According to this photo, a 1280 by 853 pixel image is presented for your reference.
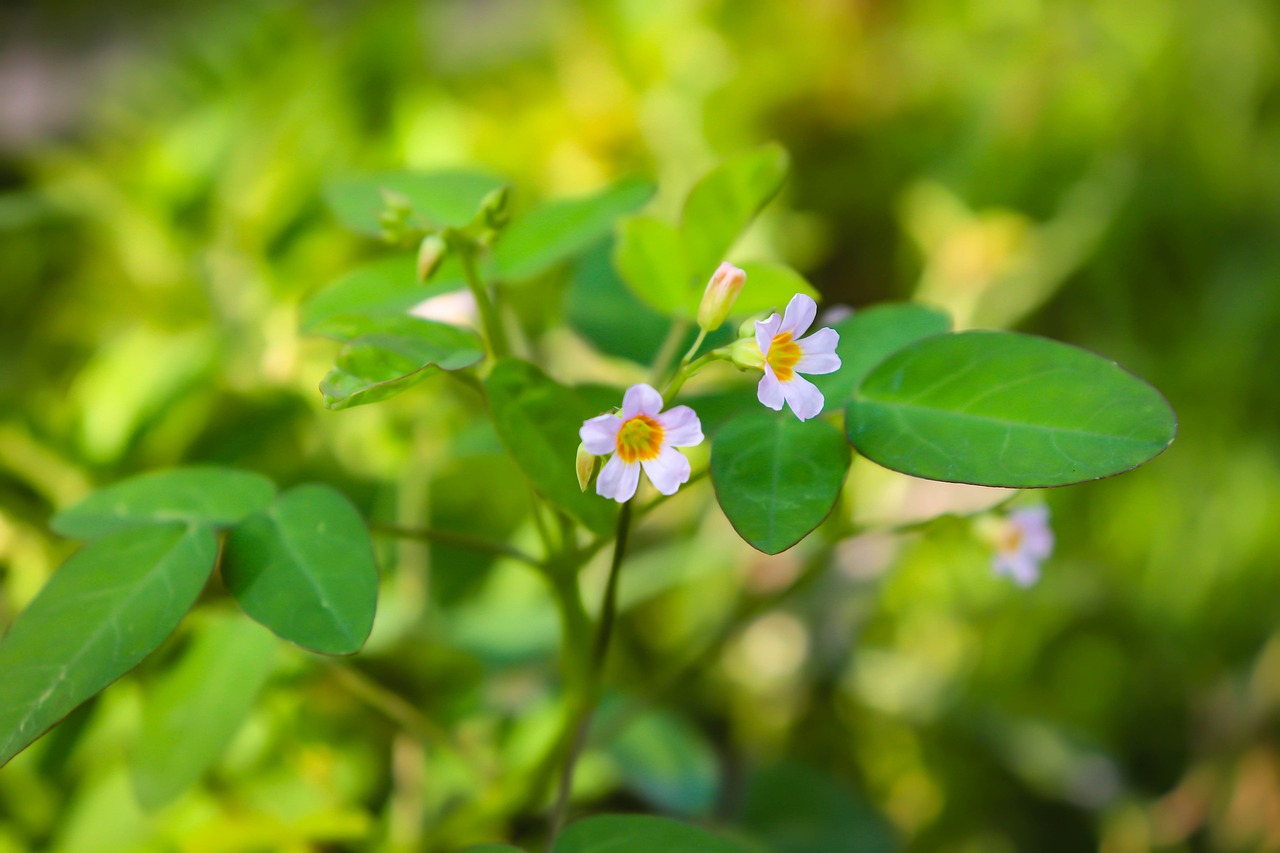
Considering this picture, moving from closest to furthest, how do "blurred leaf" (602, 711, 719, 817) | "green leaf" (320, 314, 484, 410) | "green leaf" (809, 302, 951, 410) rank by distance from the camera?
1. "green leaf" (320, 314, 484, 410)
2. "green leaf" (809, 302, 951, 410)
3. "blurred leaf" (602, 711, 719, 817)

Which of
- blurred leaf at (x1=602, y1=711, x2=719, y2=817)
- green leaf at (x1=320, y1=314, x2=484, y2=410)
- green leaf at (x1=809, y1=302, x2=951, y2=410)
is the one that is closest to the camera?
green leaf at (x1=320, y1=314, x2=484, y2=410)

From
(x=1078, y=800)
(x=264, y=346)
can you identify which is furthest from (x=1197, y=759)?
(x=264, y=346)

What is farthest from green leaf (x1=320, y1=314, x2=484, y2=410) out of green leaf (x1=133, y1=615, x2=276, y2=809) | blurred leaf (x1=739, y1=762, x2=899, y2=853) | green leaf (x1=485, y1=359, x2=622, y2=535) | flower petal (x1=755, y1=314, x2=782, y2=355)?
blurred leaf (x1=739, y1=762, x2=899, y2=853)

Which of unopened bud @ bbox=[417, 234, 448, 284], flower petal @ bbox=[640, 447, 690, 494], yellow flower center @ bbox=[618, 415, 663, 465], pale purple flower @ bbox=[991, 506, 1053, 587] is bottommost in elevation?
pale purple flower @ bbox=[991, 506, 1053, 587]

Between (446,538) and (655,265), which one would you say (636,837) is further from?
(655,265)

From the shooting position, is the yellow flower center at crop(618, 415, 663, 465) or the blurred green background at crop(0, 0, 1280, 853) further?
the blurred green background at crop(0, 0, 1280, 853)

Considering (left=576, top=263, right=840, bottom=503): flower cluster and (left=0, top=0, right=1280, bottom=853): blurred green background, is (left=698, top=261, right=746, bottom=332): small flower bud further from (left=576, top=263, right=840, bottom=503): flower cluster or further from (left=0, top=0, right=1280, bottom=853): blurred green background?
(left=0, top=0, right=1280, bottom=853): blurred green background

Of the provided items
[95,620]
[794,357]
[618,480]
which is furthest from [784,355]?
[95,620]

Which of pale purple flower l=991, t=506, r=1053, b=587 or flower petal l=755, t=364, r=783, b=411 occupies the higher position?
flower petal l=755, t=364, r=783, b=411
